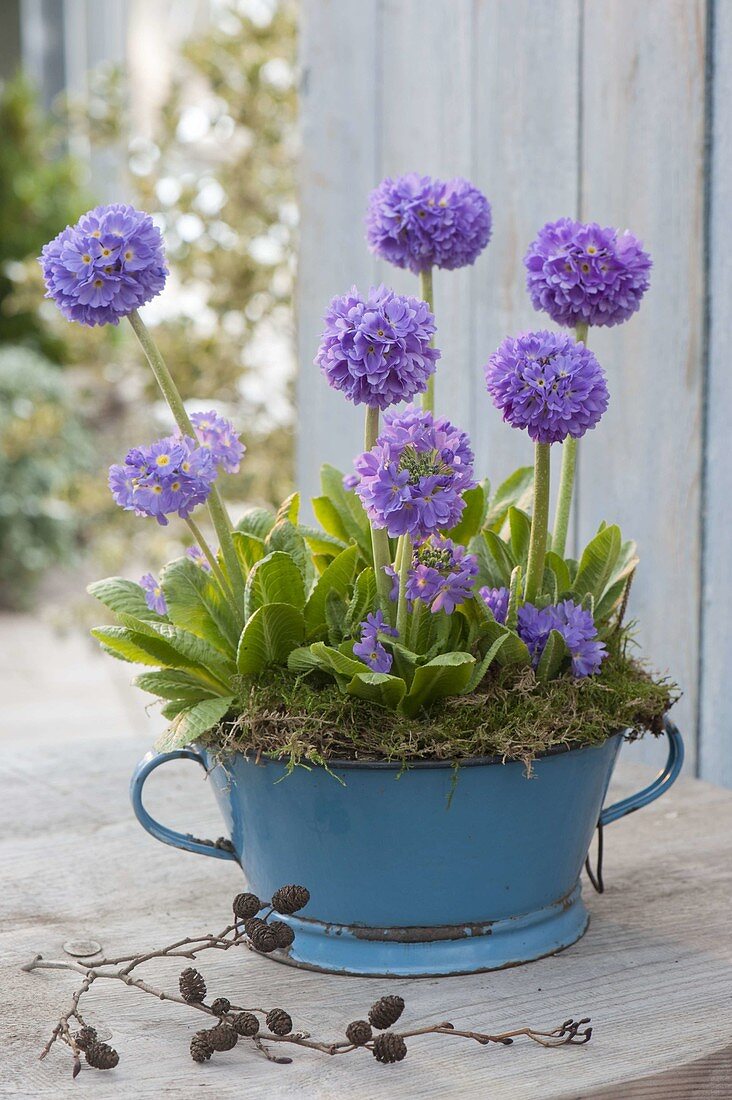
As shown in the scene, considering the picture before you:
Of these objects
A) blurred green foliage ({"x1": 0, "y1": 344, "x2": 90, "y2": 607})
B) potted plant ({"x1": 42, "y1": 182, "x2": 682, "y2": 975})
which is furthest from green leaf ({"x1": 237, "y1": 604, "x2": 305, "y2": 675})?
blurred green foliage ({"x1": 0, "y1": 344, "x2": 90, "y2": 607})

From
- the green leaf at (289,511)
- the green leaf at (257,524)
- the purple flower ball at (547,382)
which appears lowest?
the green leaf at (257,524)

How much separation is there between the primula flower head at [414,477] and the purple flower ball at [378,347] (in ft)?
0.07

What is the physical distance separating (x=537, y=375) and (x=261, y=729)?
240mm

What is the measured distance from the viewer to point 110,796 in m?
1.03

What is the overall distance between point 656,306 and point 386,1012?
749mm

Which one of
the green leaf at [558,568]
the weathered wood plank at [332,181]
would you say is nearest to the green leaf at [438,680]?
the green leaf at [558,568]

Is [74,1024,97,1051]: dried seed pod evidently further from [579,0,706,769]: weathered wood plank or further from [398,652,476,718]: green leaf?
[579,0,706,769]: weathered wood plank

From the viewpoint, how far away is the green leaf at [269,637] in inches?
25.3

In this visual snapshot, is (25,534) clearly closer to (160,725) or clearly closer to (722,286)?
(160,725)

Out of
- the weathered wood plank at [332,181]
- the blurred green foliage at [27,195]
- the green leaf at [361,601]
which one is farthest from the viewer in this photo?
the blurred green foliage at [27,195]

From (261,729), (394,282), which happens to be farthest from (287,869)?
(394,282)

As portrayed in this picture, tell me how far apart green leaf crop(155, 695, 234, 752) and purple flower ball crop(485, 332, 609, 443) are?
8.8 inches

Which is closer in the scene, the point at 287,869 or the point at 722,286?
the point at 287,869

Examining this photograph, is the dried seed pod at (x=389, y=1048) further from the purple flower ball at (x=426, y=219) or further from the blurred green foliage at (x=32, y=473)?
the blurred green foliage at (x=32, y=473)
